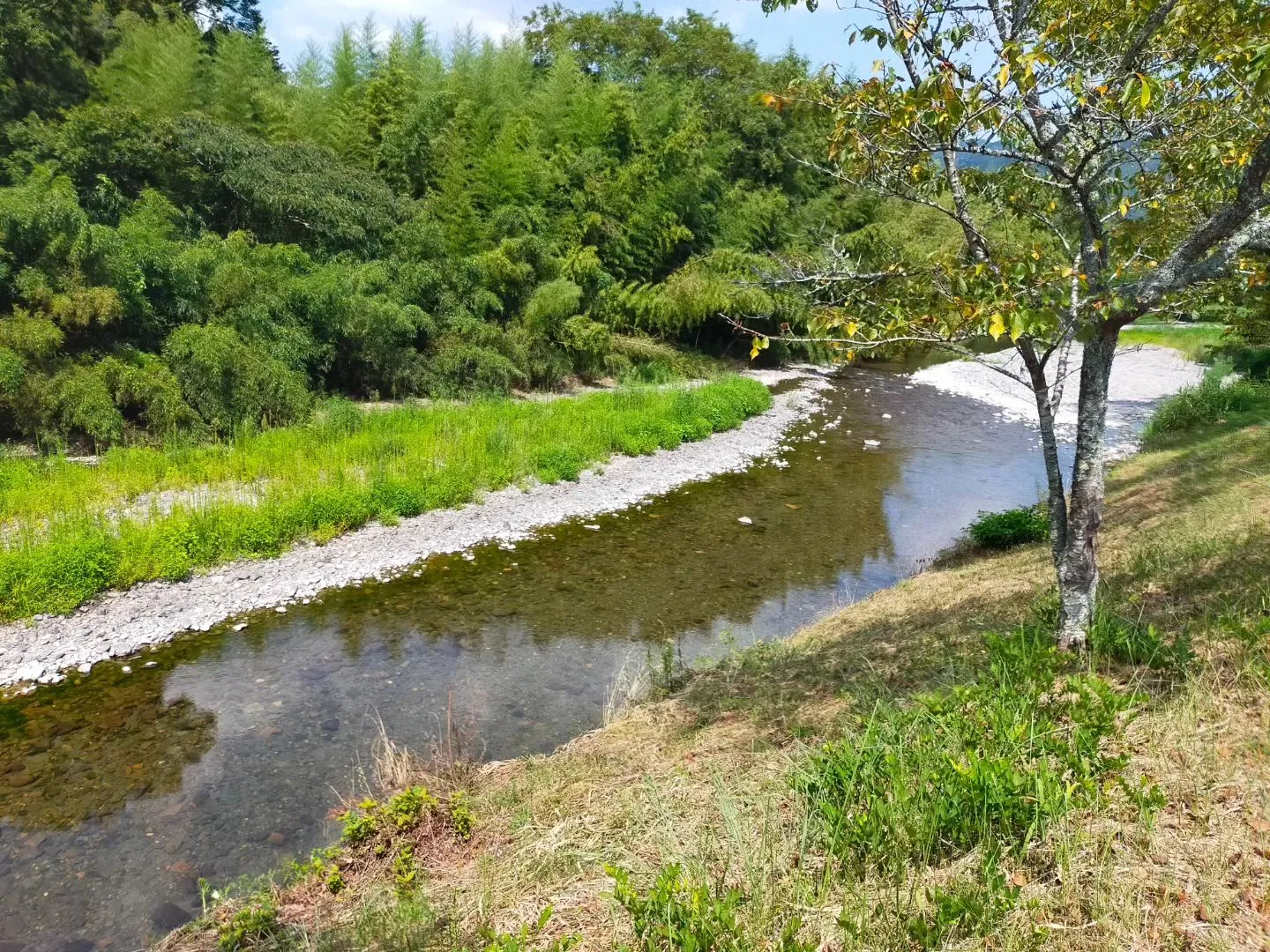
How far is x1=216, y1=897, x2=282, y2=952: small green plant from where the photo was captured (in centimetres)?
342

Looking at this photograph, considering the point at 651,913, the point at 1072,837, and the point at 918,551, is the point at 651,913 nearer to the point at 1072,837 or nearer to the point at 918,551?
the point at 1072,837

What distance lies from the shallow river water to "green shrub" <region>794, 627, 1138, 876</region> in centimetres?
306

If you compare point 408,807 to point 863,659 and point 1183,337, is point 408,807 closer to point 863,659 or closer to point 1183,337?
point 863,659

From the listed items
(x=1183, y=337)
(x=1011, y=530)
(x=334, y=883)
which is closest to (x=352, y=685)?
(x=334, y=883)

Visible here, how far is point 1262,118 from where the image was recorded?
11.8ft

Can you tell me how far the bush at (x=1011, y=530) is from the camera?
340 inches

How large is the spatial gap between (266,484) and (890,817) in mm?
9258

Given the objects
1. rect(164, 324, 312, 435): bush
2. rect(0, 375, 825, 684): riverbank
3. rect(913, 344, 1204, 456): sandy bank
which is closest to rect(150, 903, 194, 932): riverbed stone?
rect(0, 375, 825, 684): riverbank

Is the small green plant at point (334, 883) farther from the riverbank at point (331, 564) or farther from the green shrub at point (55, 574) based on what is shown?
the green shrub at point (55, 574)

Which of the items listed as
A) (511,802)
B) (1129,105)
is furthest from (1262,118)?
(511,802)

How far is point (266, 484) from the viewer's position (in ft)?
Result: 32.8

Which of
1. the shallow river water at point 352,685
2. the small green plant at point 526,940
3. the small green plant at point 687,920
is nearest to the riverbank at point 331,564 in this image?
the shallow river water at point 352,685

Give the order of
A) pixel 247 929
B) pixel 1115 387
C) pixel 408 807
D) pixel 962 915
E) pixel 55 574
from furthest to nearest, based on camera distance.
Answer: pixel 1115 387, pixel 55 574, pixel 408 807, pixel 247 929, pixel 962 915

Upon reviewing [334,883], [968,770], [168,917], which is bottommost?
[168,917]
